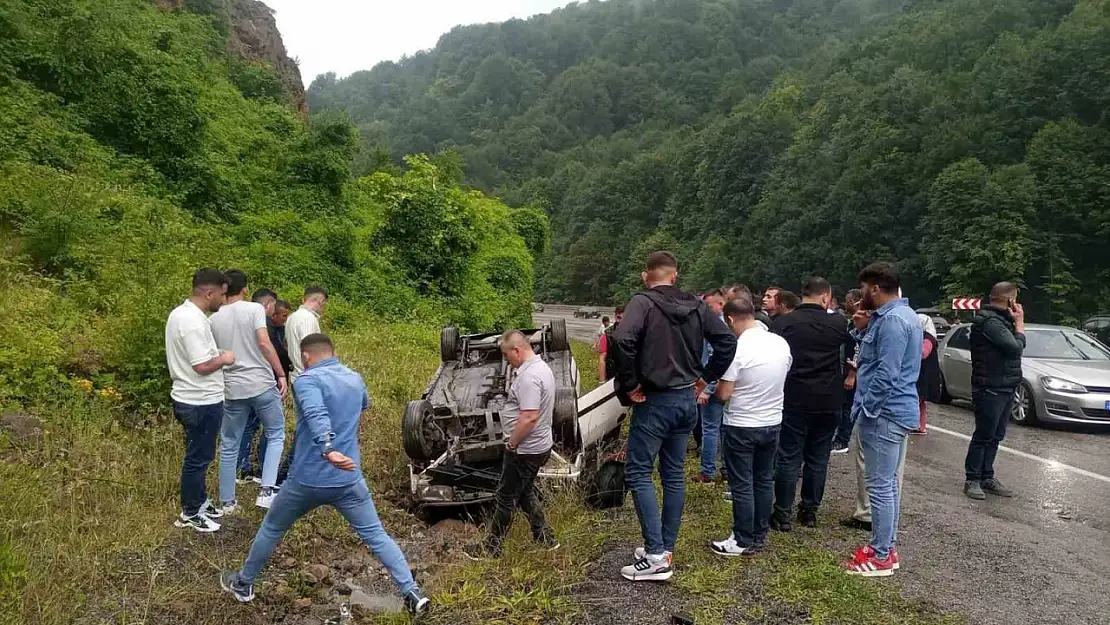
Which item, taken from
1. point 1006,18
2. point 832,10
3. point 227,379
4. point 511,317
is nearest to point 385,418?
point 227,379

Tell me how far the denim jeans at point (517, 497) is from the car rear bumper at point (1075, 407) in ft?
24.1

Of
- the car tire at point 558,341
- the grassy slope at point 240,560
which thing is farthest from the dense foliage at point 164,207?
the car tire at point 558,341

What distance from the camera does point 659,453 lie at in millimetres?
4383

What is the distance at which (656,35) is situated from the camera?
111312 mm

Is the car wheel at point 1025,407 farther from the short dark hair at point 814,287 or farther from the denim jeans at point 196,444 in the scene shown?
the denim jeans at point 196,444

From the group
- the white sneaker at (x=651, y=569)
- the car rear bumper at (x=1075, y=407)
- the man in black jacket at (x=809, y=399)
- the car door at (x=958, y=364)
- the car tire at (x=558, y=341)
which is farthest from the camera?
the car door at (x=958, y=364)

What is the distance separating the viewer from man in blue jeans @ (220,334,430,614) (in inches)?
149

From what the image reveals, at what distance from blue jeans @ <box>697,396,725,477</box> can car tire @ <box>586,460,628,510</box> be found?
1.01m

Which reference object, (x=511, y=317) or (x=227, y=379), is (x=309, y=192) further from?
(x=227, y=379)

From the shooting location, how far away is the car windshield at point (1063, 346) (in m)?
9.84

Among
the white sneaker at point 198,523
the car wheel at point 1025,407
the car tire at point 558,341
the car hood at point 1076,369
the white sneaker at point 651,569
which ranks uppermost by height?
the car tire at point 558,341

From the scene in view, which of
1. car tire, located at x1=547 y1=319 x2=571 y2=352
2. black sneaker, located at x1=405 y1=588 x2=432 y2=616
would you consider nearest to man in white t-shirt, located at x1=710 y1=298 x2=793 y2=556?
black sneaker, located at x1=405 y1=588 x2=432 y2=616

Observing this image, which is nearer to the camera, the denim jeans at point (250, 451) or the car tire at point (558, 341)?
the denim jeans at point (250, 451)

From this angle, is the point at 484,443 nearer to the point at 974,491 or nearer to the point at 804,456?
the point at 804,456
